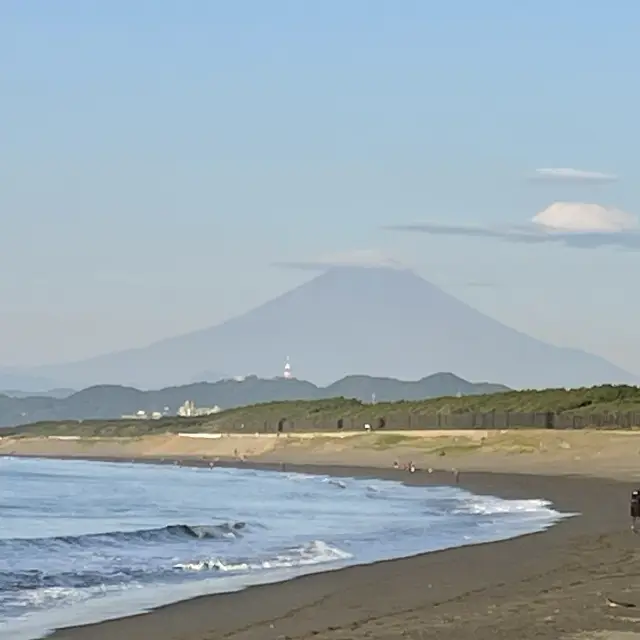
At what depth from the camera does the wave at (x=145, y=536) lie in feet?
79.9

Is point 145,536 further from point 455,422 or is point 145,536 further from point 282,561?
point 455,422

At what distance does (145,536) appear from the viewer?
25.4 metres

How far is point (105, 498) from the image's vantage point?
41.8 metres

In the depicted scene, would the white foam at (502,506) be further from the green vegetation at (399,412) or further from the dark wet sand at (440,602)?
the green vegetation at (399,412)

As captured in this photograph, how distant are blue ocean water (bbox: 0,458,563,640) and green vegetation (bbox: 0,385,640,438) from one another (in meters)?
35.3

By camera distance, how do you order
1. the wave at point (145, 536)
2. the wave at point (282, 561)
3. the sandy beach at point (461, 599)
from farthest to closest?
the wave at point (145, 536) < the wave at point (282, 561) < the sandy beach at point (461, 599)

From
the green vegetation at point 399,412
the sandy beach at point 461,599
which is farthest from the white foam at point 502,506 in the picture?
the green vegetation at point 399,412

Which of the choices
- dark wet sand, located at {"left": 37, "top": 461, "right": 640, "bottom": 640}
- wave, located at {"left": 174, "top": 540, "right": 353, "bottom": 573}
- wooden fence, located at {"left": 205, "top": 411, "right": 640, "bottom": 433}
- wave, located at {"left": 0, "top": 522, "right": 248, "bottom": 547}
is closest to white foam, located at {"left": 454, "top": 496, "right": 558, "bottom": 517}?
wave, located at {"left": 0, "top": 522, "right": 248, "bottom": 547}

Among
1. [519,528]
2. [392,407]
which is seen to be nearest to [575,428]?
[392,407]

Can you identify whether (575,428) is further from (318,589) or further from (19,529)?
(318,589)

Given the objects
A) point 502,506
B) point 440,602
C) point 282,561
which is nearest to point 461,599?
point 440,602

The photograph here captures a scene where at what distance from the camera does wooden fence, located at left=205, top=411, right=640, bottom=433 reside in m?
73.3

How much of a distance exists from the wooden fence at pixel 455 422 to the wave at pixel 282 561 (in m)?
50.1

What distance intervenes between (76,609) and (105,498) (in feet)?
87.7
